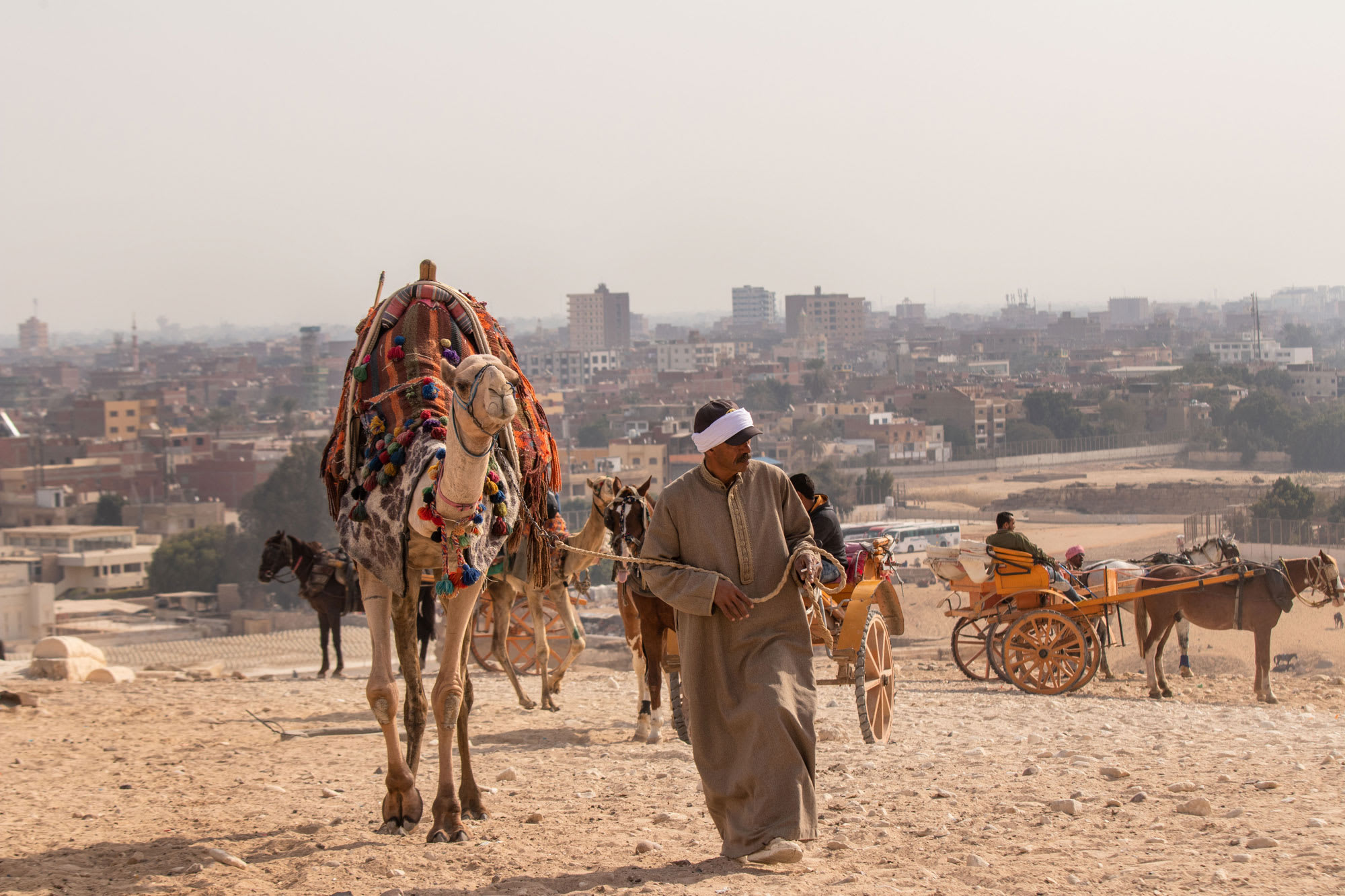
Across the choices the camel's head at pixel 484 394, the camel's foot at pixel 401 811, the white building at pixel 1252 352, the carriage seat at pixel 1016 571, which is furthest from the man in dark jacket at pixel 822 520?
the white building at pixel 1252 352

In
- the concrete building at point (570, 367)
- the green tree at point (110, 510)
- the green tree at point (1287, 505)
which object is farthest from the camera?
the concrete building at point (570, 367)

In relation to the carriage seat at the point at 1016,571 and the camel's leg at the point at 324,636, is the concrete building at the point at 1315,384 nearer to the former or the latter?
the camel's leg at the point at 324,636

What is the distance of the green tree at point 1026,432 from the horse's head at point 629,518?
91149mm

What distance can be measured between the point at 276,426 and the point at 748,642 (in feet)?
420

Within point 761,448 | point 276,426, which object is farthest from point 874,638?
point 276,426

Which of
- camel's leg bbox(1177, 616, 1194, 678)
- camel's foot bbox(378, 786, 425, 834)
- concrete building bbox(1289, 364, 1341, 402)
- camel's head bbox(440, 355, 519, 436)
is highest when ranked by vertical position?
concrete building bbox(1289, 364, 1341, 402)

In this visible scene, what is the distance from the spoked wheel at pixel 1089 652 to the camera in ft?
36.7

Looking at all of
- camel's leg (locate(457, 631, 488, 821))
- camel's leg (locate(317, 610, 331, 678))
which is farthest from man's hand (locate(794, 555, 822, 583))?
camel's leg (locate(317, 610, 331, 678))

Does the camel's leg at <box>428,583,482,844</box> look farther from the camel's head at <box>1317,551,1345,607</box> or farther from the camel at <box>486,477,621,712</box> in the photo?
the camel's head at <box>1317,551,1345,607</box>

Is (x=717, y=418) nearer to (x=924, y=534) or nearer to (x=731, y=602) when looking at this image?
(x=731, y=602)

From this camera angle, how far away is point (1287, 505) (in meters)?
51.7

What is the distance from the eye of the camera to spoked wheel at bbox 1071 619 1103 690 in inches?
441

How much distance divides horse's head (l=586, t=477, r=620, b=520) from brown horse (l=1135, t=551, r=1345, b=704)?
4756 millimetres

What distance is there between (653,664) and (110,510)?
7652cm
